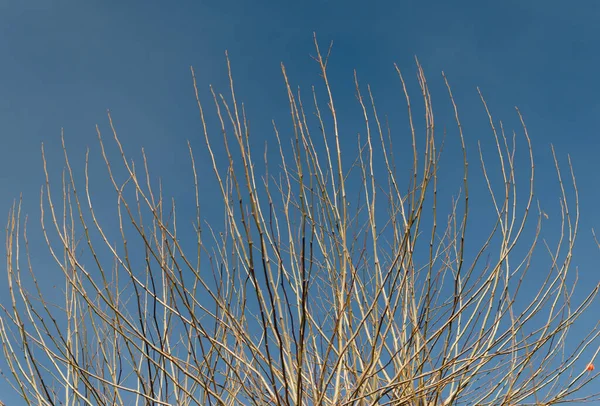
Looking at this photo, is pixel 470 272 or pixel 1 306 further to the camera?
pixel 1 306

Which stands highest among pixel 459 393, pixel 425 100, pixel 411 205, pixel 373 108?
pixel 373 108

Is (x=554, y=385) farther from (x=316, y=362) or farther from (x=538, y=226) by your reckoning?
(x=316, y=362)

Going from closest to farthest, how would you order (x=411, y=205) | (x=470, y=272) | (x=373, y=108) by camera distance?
(x=411, y=205), (x=470, y=272), (x=373, y=108)

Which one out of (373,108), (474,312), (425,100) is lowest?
(474,312)

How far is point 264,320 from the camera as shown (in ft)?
4.98

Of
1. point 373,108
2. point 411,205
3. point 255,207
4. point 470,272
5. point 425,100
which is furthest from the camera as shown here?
point 373,108

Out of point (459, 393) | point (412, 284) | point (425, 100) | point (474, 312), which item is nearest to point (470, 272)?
point (474, 312)

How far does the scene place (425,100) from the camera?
1.86 metres

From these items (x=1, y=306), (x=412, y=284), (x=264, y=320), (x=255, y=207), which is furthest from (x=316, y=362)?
(x=1, y=306)

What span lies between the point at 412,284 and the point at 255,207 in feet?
3.48

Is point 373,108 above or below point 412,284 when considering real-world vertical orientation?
above

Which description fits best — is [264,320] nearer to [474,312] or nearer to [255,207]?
[255,207]

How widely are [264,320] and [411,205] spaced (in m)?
0.58

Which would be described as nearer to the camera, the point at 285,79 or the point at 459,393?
the point at 285,79
